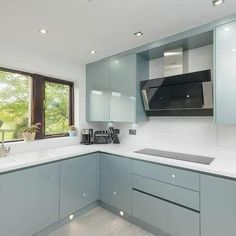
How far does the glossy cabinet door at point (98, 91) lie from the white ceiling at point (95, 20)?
22.6 inches

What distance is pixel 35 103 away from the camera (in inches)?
95.4

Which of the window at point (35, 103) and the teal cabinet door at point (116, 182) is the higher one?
the window at point (35, 103)

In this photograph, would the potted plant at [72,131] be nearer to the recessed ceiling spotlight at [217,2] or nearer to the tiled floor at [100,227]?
the tiled floor at [100,227]

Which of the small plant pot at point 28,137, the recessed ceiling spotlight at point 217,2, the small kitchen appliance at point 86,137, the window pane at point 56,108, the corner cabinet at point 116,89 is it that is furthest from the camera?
the small kitchen appliance at point 86,137

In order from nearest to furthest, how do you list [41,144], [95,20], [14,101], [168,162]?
[95,20] < [168,162] < [14,101] < [41,144]

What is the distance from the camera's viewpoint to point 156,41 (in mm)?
2057

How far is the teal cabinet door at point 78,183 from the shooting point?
2.00 metres

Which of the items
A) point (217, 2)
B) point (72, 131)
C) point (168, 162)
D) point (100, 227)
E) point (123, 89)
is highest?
point (217, 2)

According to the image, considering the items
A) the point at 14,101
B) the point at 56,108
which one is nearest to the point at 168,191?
the point at 56,108

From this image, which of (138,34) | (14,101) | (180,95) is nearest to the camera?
(138,34)

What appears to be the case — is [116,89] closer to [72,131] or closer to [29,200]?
[72,131]

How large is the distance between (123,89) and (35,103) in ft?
4.26

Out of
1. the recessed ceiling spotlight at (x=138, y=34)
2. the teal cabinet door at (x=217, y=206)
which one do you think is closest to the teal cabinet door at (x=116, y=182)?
the teal cabinet door at (x=217, y=206)

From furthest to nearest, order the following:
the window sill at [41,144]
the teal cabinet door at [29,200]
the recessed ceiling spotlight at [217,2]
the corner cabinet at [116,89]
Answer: the corner cabinet at [116,89] → the window sill at [41,144] → the teal cabinet door at [29,200] → the recessed ceiling spotlight at [217,2]
